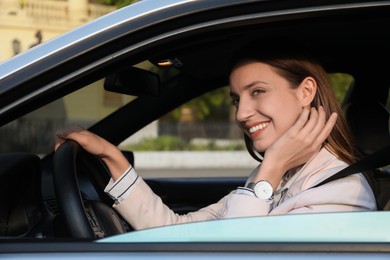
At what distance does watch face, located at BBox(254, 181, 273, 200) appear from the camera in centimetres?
180

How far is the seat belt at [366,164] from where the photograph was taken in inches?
71.3

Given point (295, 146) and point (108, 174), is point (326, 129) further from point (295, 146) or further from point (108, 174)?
point (108, 174)

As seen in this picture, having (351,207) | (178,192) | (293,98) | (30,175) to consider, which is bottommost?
(178,192)

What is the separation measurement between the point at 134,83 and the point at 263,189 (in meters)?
0.89

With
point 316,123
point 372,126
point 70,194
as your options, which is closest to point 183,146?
point 372,126

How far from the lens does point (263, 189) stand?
182 centimetres

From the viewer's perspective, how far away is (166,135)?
750 inches

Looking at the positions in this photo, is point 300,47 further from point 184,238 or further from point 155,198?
point 184,238

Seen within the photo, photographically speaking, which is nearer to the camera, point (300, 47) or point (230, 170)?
point (300, 47)

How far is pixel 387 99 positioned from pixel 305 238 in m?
1.85

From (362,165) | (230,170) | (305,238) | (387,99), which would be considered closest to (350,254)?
(305,238)

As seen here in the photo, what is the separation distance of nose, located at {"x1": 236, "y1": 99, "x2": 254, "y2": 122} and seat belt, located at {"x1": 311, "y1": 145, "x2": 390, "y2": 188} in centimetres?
28

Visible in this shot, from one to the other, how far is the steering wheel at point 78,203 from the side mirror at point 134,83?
390 millimetres

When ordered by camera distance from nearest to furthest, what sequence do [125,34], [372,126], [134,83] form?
[125,34], [134,83], [372,126]
